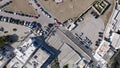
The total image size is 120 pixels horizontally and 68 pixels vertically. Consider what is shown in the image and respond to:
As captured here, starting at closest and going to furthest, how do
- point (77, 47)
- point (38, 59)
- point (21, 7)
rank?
1. point (38, 59)
2. point (77, 47)
3. point (21, 7)

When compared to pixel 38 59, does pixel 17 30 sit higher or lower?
higher

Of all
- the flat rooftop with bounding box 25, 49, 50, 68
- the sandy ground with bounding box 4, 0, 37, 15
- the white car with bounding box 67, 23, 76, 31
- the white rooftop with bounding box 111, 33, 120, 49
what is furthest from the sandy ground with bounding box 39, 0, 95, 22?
the flat rooftop with bounding box 25, 49, 50, 68

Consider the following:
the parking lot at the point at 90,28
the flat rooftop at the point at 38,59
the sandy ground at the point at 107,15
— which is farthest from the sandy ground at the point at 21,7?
the sandy ground at the point at 107,15

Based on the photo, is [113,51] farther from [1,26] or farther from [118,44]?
[1,26]

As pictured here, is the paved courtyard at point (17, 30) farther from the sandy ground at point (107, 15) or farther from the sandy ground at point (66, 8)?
the sandy ground at point (107, 15)

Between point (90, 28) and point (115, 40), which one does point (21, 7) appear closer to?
point (90, 28)

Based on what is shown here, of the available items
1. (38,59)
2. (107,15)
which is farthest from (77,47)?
(107,15)
